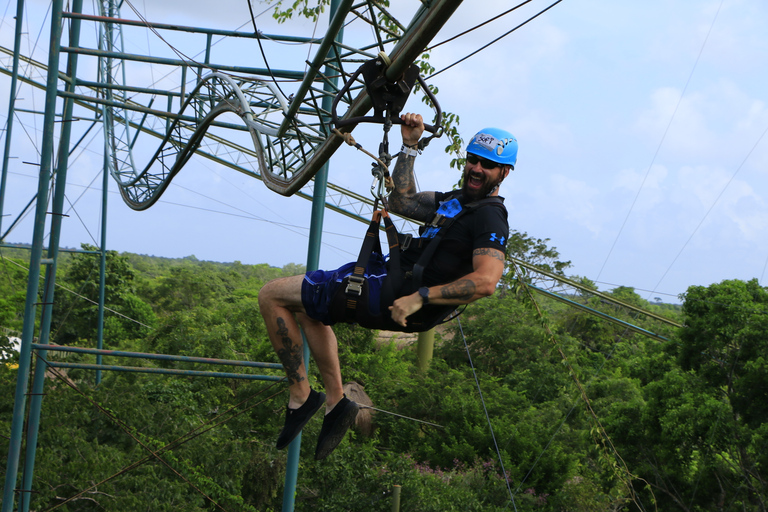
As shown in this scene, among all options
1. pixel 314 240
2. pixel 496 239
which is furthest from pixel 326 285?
A: pixel 314 240

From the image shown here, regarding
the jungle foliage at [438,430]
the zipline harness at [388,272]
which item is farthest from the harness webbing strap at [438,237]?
the jungle foliage at [438,430]

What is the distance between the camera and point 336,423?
389cm

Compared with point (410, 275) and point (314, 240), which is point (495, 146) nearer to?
point (410, 275)

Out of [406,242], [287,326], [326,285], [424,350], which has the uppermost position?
[406,242]

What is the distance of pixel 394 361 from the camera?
65.9 ft

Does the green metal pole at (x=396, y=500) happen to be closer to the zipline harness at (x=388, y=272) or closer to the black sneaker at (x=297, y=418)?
the black sneaker at (x=297, y=418)

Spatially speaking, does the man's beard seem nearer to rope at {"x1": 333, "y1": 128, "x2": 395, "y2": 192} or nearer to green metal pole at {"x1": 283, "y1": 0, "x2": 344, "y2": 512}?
rope at {"x1": 333, "y1": 128, "x2": 395, "y2": 192}

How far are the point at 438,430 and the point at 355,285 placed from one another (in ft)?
51.2

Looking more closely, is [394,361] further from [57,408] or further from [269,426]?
[57,408]

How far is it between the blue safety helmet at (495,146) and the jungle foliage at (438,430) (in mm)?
4500

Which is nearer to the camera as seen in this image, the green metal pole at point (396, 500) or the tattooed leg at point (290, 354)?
the tattooed leg at point (290, 354)

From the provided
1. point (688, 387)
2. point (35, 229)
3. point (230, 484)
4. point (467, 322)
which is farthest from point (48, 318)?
point (467, 322)

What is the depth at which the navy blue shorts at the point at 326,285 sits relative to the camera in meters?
3.47

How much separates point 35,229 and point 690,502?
12.7 m
